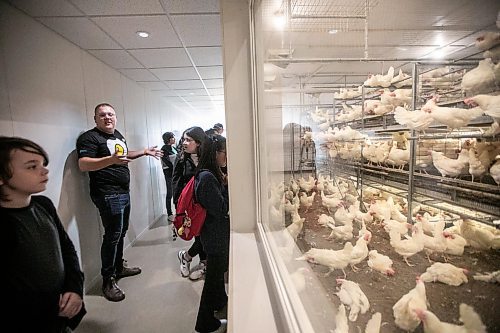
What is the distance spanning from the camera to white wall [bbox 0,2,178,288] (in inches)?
60.5

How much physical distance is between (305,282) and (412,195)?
32.3 inches

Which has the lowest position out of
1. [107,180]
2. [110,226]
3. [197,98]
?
[110,226]

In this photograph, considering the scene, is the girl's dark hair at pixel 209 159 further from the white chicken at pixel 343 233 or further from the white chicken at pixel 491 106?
the white chicken at pixel 491 106

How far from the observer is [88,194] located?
7.62ft

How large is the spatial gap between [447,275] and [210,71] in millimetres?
3028

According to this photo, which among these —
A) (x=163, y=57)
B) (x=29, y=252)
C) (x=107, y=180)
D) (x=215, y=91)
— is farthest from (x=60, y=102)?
(x=215, y=91)

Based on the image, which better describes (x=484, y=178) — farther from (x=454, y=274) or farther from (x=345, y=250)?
(x=345, y=250)

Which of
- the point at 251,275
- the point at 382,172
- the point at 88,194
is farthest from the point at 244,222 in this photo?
the point at 88,194

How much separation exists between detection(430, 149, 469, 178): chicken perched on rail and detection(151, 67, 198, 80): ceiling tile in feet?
8.93

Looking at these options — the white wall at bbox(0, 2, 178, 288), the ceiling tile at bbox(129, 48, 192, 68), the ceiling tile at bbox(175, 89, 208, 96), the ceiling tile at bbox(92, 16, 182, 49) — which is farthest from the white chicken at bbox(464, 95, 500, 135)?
the ceiling tile at bbox(175, 89, 208, 96)

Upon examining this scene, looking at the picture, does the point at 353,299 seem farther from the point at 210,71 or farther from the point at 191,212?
the point at 210,71

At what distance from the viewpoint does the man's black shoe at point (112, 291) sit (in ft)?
6.78

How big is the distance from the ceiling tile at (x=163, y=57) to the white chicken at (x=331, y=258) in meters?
2.20

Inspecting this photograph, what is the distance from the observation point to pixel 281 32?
4.44 ft
